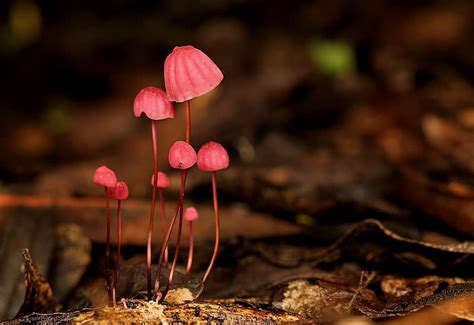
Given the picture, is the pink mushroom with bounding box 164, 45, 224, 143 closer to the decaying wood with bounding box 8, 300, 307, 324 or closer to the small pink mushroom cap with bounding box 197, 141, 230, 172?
the small pink mushroom cap with bounding box 197, 141, 230, 172

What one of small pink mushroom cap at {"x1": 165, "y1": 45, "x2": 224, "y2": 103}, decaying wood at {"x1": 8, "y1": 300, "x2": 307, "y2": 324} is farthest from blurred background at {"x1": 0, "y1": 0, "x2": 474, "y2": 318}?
small pink mushroom cap at {"x1": 165, "y1": 45, "x2": 224, "y2": 103}

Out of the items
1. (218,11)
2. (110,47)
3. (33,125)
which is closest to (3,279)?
(33,125)

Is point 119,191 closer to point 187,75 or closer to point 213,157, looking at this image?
point 213,157

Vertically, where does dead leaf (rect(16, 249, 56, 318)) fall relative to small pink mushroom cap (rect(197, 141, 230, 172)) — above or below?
below

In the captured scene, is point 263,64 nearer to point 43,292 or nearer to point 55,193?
point 55,193

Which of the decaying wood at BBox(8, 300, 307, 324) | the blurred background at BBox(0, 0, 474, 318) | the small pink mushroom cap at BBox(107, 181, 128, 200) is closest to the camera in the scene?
the decaying wood at BBox(8, 300, 307, 324)

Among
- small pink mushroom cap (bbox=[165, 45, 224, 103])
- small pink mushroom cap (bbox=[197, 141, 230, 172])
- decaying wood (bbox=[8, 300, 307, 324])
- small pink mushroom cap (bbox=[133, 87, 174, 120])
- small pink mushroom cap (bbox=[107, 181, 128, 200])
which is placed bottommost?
decaying wood (bbox=[8, 300, 307, 324])
